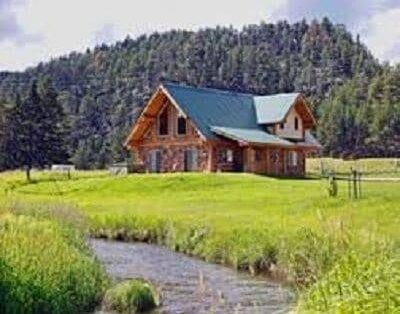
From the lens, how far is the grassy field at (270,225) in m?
11.1

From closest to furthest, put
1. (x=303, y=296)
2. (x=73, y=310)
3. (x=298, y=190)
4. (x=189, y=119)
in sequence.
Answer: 1. (x=303, y=296)
2. (x=73, y=310)
3. (x=298, y=190)
4. (x=189, y=119)

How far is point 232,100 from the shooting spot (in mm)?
69125

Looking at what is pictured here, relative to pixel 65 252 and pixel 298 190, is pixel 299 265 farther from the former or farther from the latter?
pixel 298 190

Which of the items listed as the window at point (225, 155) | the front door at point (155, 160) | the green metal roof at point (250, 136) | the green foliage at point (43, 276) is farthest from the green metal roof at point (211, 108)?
the green foliage at point (43, 276)

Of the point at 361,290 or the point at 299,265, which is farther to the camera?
the point at 299,265

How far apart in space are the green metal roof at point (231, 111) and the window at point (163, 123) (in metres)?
1.99

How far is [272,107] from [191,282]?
46759mm

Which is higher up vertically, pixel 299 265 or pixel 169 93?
pixel 169 93

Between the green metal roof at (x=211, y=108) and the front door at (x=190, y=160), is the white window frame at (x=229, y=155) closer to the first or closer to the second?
the green metal roof at (x=211, y=108)

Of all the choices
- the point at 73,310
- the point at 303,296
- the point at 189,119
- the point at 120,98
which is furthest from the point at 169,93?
the point at 120,98

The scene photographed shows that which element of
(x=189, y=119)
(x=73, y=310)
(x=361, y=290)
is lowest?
Answer: (x=73, y=310)

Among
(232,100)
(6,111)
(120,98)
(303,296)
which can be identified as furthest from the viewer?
(120,98)

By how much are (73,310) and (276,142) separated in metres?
47.6

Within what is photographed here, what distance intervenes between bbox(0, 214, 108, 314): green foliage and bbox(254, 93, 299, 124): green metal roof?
46.4 metres
